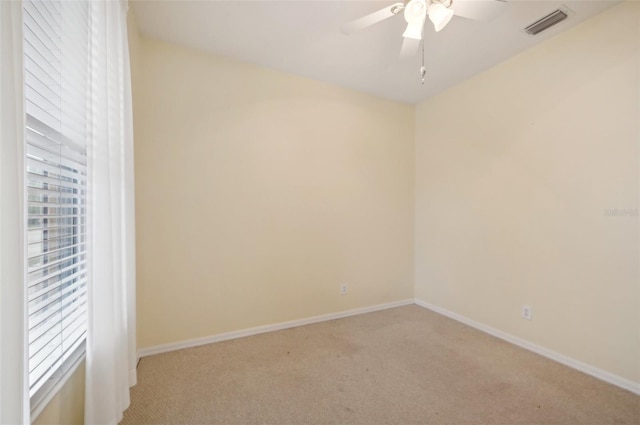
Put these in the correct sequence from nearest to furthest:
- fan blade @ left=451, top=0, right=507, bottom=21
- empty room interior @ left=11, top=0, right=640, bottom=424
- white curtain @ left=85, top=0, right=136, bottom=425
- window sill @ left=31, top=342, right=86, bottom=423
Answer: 1. window sill @ left=31, top=342, right=86, bottom=423
2. white curtain @ left=85, top=0, right=136, bottom=425
3. fan blade @ left=451, top=0, right=507, bottom=21
4. empty room interior @ left=11, top=0, right=640, bottom=424

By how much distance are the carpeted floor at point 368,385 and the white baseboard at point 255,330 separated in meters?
0.07

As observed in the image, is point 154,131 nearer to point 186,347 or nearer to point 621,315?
point 186,347

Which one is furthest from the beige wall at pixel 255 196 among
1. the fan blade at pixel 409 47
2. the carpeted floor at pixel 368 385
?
the fan blade at pixel 409 47

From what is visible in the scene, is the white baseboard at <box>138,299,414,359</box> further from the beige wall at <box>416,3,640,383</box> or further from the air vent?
the air vent

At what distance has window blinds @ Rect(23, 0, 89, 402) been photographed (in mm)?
965

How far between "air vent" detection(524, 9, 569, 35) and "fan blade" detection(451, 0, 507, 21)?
0.82 metres

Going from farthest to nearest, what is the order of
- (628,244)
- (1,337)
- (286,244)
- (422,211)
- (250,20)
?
1. (422,211)
2. (286,244)
3. (250,20)
4. (628,244)
5. (1,337)

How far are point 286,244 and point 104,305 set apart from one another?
5.24ft

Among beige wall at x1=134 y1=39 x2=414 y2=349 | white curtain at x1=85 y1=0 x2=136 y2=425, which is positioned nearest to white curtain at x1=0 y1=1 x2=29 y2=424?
white curtain at x1=85 y1=0 x2=136 y2=425

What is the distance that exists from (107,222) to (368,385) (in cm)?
184

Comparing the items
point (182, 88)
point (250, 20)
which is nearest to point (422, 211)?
point (250, 20)

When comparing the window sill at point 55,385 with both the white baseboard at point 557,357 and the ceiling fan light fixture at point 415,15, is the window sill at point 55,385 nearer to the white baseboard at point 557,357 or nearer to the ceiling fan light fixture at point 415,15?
the ceiling fan light fixture at point 415,15

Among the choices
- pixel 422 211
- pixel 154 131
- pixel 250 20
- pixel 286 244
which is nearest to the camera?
pixel 250 20

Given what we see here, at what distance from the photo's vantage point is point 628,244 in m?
1.80
